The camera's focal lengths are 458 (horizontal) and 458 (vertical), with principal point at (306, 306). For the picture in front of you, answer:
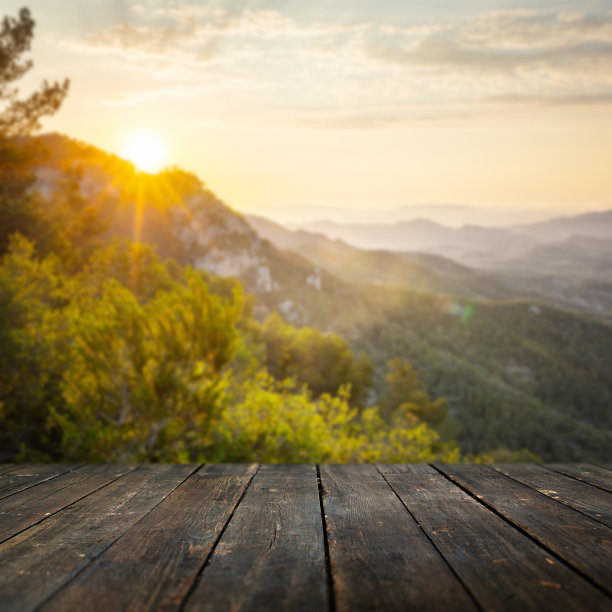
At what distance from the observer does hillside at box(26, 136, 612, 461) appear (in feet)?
193

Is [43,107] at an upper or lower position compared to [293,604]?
upper

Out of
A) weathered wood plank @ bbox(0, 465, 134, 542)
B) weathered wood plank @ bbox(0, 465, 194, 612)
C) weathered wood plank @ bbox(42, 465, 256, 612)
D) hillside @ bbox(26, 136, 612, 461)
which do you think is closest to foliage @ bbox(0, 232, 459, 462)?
weathered wood plank @ bbox(0, 465, 134, 542)

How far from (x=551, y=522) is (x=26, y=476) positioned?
100 inches

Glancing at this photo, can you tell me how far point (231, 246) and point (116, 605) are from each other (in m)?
75.0

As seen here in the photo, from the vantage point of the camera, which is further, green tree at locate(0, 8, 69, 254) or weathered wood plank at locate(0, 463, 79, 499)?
green tree at locate(0, 8, 69, 254)

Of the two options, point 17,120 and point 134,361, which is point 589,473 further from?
point 17,120

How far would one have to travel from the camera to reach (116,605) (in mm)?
1126

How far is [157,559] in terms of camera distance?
4.55ft

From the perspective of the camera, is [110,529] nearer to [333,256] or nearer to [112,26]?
[112,26]

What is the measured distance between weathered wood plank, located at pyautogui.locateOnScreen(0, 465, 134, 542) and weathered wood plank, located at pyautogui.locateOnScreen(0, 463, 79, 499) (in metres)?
0.06

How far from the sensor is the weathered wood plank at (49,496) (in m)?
1.77

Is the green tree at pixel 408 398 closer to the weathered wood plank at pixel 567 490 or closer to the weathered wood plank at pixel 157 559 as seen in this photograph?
the weathered wood plank at pixel 567 490

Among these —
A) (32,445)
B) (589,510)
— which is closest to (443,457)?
(32,445)

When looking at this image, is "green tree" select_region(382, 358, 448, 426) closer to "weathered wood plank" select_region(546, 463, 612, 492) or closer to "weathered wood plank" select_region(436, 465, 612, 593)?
"weathered wood plank" select_region(546, 463, 612, 492)
